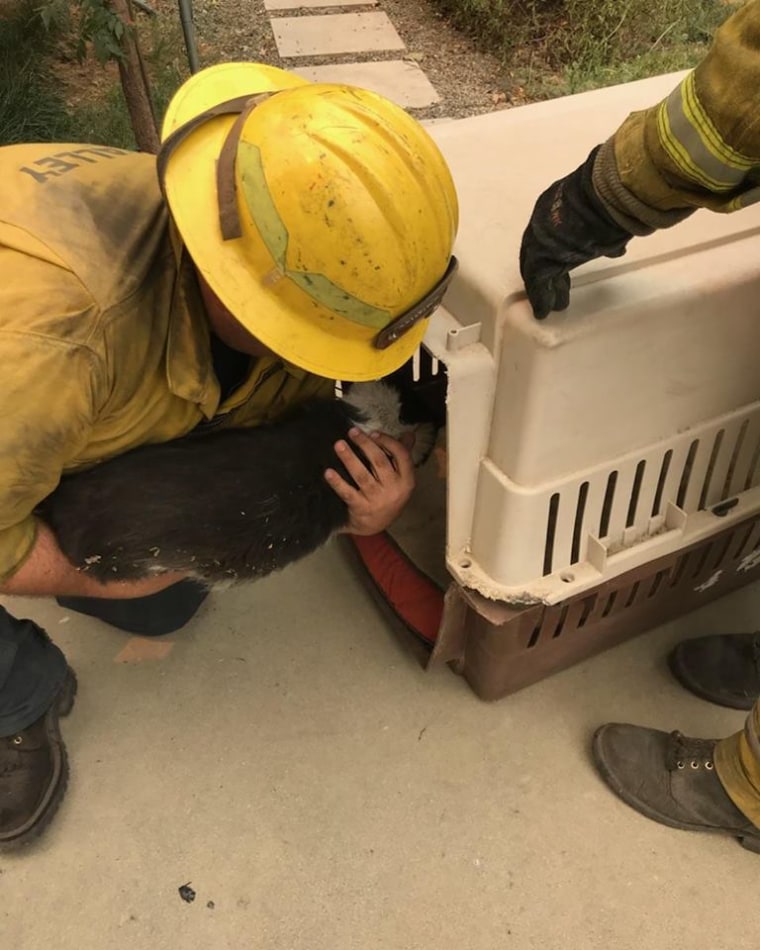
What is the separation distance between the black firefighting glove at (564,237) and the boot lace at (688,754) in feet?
2.09

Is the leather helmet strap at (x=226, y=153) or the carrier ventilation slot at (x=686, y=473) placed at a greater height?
the leather helmet strap at (x=226, y=153)

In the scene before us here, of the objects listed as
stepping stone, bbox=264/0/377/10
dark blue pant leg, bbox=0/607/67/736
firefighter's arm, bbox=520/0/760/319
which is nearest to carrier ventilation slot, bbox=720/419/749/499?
firefighter's arm, bbox=520/0/760/319

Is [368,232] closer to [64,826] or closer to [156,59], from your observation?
[64,826]

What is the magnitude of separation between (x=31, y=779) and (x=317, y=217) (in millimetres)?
831

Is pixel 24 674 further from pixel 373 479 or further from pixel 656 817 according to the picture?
pixel 656 817

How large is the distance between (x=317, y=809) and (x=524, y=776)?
0.28 m

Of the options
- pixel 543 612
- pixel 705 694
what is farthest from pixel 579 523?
pixel 705 694

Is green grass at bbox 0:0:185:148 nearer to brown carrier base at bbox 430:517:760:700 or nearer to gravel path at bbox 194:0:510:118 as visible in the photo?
gravel path at bbox 194:0:510:118

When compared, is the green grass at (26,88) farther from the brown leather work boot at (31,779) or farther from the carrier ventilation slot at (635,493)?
the carrier ventilation slot at (635,493)

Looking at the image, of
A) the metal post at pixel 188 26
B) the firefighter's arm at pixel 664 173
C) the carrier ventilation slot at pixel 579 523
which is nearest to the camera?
the firefighter's arm at pixel 664 173

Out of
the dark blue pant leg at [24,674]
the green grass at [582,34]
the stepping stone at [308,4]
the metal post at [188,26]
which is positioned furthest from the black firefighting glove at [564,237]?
the stepping stone at [308,4]

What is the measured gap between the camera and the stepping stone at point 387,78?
2.45 meters

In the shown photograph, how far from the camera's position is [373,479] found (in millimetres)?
967

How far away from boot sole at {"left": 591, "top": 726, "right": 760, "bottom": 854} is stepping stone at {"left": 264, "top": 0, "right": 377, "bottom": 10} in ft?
9.01
